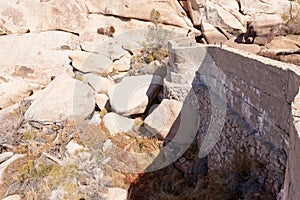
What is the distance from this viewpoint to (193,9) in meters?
11.5

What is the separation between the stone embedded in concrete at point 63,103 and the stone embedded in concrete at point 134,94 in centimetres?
73

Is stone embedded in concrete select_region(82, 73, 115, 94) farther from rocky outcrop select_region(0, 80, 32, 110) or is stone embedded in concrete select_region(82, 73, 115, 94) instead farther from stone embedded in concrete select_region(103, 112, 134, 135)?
rocky outcrop select_region(0, 80, 32, 110)

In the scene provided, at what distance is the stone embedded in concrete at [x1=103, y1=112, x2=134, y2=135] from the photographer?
7.16m

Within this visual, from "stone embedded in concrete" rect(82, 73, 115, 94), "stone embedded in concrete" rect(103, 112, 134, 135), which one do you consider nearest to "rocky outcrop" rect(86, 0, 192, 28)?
"stone embedded in concrete" rect(82, 73, 115, 94)

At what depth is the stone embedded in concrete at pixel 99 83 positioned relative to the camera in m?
8.60

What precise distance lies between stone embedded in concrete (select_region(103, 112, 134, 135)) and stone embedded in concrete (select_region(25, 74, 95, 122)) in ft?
2.12

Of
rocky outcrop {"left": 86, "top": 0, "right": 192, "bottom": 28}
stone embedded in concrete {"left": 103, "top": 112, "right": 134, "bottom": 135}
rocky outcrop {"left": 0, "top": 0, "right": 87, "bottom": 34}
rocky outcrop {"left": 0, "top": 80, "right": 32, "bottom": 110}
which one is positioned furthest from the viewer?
rocky outcrop {"left": 86, "top": 0, "right": 192, "bottom": 28}

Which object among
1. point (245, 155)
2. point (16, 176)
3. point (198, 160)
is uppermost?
point (245, 155)

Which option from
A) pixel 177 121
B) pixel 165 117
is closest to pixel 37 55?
pixel 165 117

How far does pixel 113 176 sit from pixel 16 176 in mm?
1980

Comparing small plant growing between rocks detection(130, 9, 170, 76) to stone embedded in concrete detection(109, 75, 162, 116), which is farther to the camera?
small plant growing between rocks detection(130, 9, 170, 76)

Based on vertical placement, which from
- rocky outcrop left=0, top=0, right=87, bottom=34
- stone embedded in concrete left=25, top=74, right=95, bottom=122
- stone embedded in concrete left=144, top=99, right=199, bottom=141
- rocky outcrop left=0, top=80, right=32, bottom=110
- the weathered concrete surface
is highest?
the weathered concrete surface

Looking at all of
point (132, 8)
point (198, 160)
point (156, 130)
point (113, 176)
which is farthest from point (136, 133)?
point (132, 8)

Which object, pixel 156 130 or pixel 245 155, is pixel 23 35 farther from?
pixel 245 155
